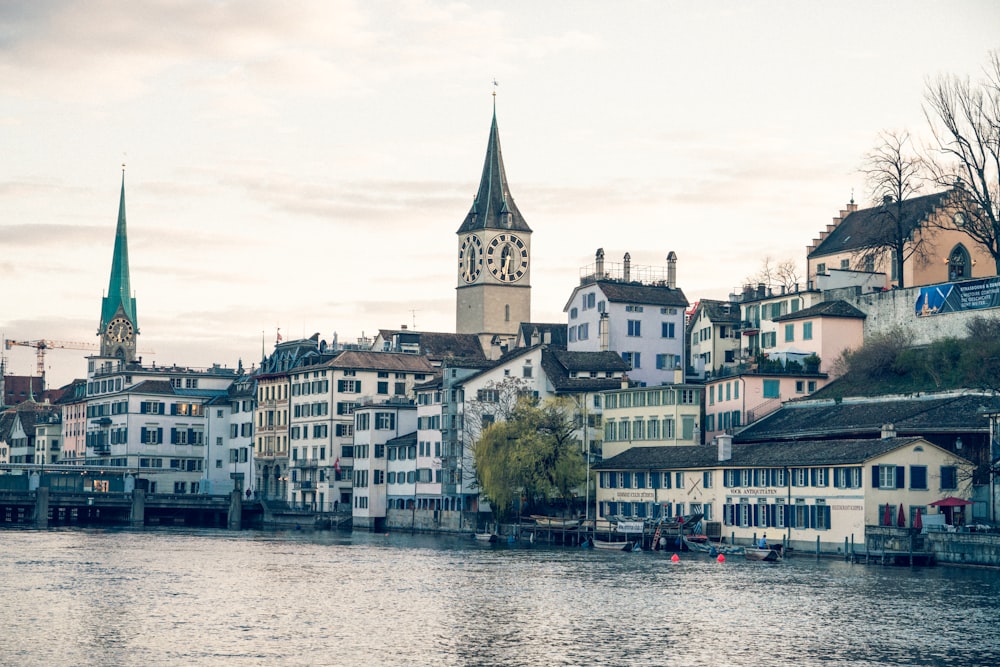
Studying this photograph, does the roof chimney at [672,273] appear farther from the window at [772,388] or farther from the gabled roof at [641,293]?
the window at [772,388]

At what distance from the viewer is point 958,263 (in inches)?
5103

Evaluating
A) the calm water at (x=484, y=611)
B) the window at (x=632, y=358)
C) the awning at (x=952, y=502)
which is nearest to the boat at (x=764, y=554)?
the calm water at (x=484, y=611)

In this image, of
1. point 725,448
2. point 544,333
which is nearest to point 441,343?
point 544,333

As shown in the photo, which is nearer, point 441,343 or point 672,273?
point 672,273

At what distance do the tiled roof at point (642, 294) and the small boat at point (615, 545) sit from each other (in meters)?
37.7

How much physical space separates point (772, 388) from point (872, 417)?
52.7 ft

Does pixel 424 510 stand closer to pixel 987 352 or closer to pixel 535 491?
pixel 535 491

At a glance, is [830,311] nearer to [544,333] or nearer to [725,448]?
[725,448]

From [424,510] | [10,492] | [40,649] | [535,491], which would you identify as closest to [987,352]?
[535,491]

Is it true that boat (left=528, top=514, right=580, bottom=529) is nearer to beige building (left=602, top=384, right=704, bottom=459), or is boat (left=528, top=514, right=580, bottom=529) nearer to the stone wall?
beige building (left=602, top=384, right=704, bottom=459)

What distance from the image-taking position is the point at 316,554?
10894 cm

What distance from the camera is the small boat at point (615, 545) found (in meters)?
113

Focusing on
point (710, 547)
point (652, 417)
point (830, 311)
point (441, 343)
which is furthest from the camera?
point (441, 343)

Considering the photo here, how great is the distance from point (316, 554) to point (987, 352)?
47105 millimetres
